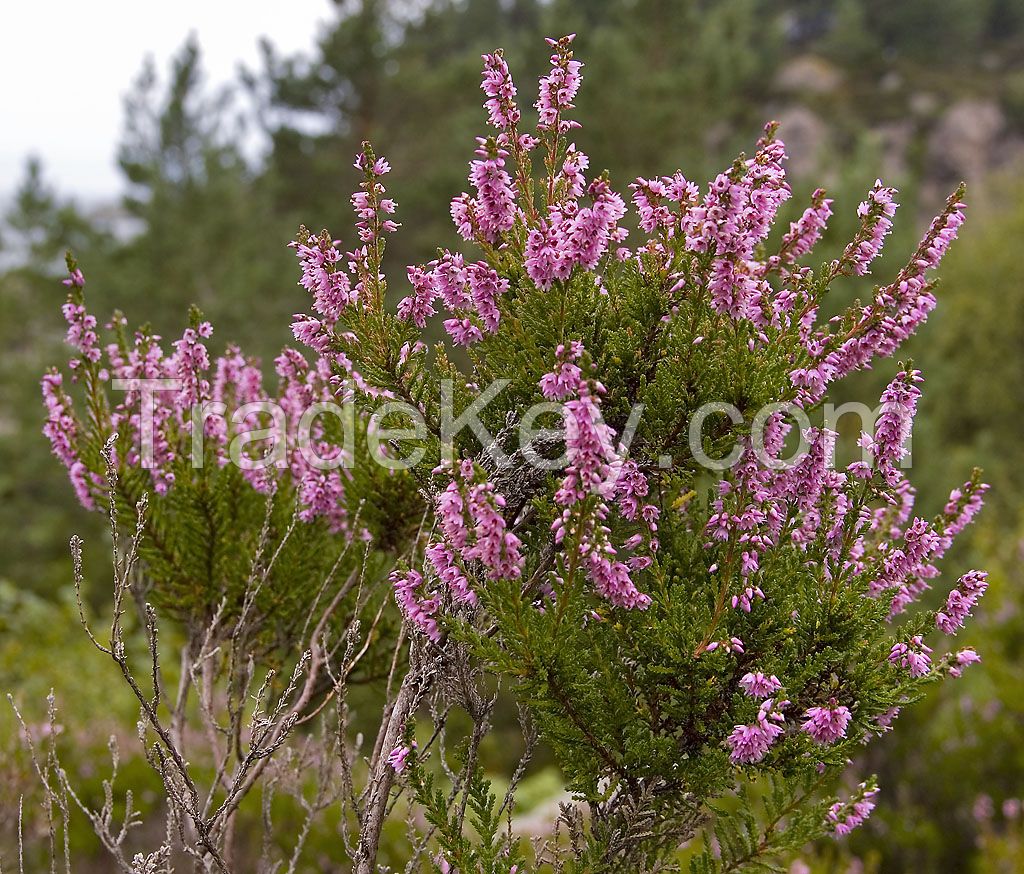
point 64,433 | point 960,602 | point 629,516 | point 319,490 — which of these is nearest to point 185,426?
point 64,433

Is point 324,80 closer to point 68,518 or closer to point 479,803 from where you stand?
point 68,518

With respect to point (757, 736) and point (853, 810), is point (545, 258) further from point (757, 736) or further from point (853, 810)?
point (853, 810)

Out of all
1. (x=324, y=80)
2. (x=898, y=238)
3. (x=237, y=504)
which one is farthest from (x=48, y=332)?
(x=237, y=504)

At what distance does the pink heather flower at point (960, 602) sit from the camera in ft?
8.73

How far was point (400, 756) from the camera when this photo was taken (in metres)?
2.62

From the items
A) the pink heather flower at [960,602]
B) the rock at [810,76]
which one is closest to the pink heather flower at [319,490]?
the pink heather flower at [960,602]

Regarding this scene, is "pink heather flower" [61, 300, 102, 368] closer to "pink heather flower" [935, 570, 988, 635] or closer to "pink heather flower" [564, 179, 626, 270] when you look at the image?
"pink heather flower" [564, 179, 626, 270]

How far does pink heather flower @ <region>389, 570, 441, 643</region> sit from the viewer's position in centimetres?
253

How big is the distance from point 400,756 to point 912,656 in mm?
1494

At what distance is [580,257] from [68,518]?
64.0ft

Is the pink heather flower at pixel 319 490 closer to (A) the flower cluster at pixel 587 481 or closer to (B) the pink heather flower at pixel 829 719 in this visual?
(A) the flower cluster at pixel 587 481

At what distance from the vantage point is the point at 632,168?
657 inches

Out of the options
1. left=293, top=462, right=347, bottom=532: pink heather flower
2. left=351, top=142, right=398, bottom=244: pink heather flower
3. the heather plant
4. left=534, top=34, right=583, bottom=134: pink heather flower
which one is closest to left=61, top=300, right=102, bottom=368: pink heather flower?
left=293, top=462, right=347, bottom=532: pink heather flower

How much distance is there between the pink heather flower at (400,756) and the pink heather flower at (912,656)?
1.42 metres
